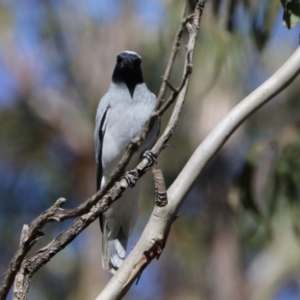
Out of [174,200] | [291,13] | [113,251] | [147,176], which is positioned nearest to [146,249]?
[174,200]

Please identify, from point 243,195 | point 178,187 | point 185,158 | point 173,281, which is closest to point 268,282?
point 173,281

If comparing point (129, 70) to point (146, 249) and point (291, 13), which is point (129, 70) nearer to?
point (291, 13)

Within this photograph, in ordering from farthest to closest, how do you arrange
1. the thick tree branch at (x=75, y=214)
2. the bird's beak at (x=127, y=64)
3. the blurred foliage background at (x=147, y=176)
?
the blurred foliage background at (x=147, y=176), the bird's beak at (x=127, y=64), the thick tree branch at (x=75, y=214)

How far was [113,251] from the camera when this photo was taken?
4.35 meters

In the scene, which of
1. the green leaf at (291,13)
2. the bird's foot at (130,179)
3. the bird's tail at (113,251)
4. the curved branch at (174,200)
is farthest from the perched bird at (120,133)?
the curved branch at (174,200)

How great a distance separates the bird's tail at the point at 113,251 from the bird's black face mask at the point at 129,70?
0.92 m

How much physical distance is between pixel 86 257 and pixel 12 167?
60.8 inches

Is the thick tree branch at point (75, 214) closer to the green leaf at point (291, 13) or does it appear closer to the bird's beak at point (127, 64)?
the green leaf at point (291, 13)

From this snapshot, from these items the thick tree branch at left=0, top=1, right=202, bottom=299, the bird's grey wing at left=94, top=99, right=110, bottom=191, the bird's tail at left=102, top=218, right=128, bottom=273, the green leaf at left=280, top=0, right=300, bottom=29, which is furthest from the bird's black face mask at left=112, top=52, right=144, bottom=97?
the thick tree branch at left=0, top=1, right=202, bottom=299

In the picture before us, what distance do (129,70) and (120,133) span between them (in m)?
0.45

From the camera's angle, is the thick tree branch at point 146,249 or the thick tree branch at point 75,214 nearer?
the thick tree branch at point 75,214

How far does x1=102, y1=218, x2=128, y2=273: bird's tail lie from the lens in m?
4.29

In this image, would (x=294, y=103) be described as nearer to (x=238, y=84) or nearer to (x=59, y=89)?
(x=238, y=84)

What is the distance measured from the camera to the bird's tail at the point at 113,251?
14.1 ft
